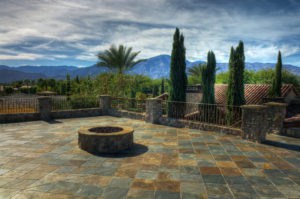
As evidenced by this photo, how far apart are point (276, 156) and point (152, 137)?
14.0 ft

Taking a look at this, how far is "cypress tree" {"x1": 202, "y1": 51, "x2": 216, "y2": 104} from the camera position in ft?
40.1

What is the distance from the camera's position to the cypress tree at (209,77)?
12.2 m

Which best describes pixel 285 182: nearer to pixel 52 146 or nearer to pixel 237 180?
pixel 237 180

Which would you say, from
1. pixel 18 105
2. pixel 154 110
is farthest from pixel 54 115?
pixel 154 110

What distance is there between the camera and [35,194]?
400 cm

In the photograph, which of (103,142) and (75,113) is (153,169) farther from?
(75,113)

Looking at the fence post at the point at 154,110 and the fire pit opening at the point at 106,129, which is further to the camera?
the fence post at the point at 154,110

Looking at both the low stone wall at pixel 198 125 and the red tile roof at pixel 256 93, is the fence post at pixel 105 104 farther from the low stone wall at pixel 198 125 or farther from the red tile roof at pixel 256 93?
the red tile roof at pixel 256 93

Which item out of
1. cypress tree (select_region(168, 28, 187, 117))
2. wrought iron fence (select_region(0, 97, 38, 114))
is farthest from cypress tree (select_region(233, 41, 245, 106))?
wrought iron fence (select_region(0, 97, 38, 114))

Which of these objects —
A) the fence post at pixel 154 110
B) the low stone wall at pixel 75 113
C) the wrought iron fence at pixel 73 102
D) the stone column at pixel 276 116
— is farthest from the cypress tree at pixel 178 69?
the wrought iron fence at pixel 73 102

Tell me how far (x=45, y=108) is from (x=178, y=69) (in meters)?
8.09

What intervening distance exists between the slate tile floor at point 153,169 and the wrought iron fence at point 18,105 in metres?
4.30

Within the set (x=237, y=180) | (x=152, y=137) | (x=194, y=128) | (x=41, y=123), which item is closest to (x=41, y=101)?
(x=41, y=123)

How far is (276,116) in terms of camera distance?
9.15 meters
